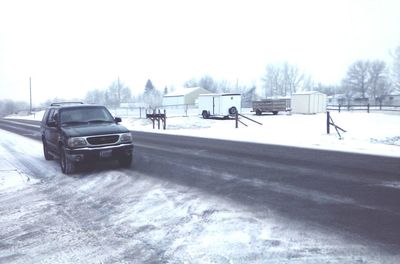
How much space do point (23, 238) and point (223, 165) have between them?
6395 millimetres

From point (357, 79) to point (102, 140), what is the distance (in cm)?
11225

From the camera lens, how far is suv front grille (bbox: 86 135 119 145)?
32.9 ft

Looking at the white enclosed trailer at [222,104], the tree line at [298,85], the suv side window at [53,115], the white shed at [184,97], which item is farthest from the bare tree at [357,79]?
the suv side window at [53,115]

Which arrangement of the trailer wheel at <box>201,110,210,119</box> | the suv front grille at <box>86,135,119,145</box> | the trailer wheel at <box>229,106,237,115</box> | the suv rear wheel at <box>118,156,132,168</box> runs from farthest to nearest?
the trailer wheel at <box>201,110,210,119</box> → the trailer wheel at <box>229,106,237,115</box> → the suv rear wheel at <box>118,156,132,168</box> → the suv front grille at <box>86,135,119,145</box>

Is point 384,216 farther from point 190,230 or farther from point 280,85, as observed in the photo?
point 280,85

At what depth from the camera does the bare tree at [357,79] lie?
110 m

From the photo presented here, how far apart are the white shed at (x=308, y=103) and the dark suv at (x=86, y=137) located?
3298 cm

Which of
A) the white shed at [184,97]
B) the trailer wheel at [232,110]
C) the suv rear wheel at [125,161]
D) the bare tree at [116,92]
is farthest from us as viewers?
the bare tree at [116,92]

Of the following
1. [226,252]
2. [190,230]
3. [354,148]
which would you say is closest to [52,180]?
[190,230]

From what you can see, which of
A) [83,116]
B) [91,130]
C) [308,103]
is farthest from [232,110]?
[91,130]

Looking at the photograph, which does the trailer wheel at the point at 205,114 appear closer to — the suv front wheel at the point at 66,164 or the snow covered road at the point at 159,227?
the suv front wheel at the point at 66,164

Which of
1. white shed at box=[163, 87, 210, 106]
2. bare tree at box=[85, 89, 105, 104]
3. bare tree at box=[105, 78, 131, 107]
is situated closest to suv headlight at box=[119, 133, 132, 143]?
white shed at box=[163, 87, 210, 106]

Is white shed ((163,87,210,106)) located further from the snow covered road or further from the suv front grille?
the snow covered road

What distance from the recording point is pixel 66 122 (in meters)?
11.2
